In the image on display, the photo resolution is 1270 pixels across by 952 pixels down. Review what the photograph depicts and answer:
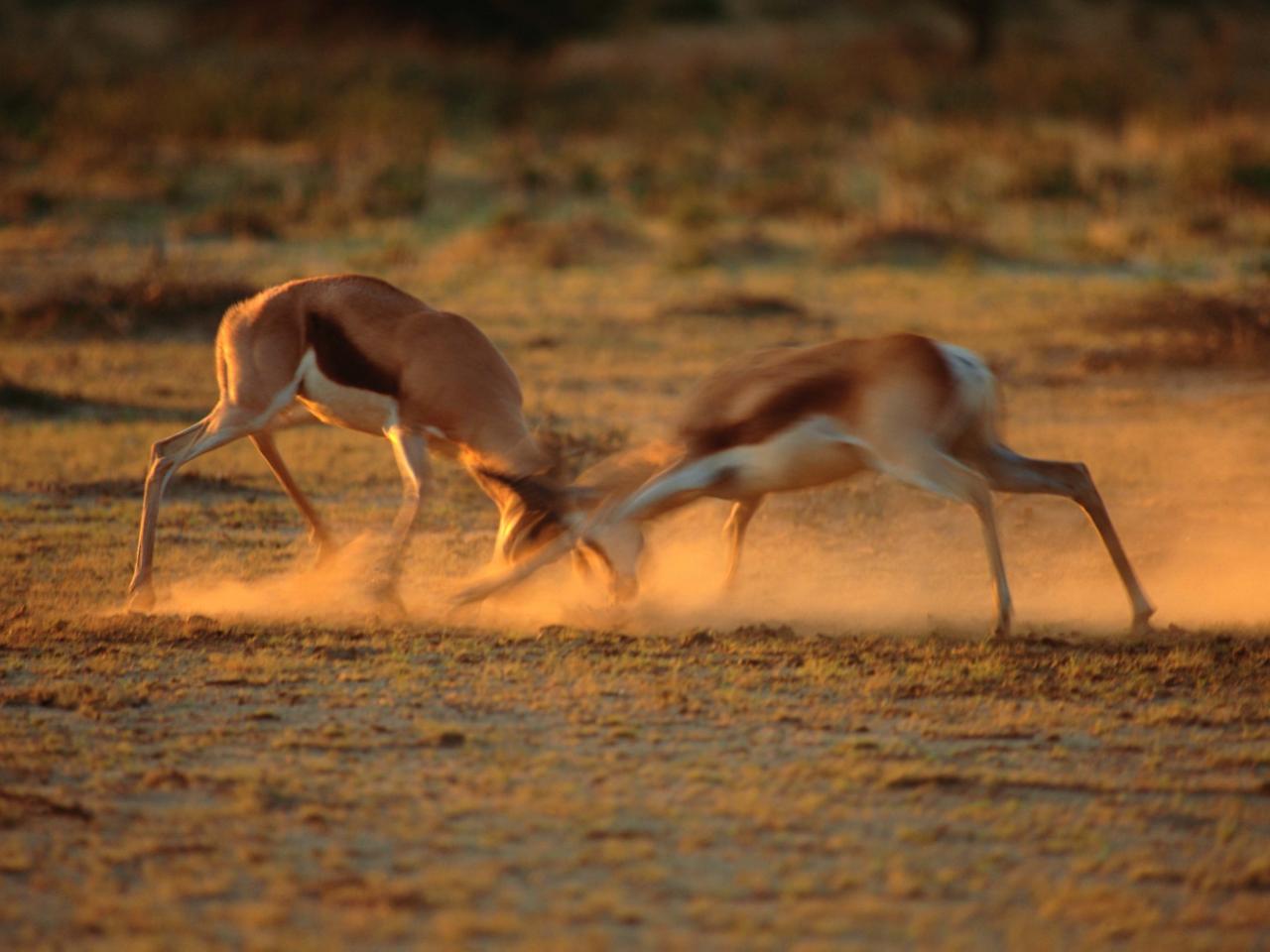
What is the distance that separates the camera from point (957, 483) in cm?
701

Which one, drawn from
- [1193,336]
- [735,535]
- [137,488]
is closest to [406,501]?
[735,535]

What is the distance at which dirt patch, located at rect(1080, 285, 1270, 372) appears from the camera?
45.3 feet

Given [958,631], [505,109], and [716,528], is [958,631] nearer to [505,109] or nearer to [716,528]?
[716,528]

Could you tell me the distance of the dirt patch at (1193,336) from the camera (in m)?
13.8

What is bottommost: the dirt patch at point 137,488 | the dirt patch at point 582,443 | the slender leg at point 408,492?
the dirt patch at point 137,488

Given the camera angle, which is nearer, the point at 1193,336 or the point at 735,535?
the point at 735,535

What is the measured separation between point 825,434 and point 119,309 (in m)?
9.95

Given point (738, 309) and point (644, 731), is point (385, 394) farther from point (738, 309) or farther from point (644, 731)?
point (738, 309)

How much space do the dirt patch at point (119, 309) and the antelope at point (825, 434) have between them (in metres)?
9.01

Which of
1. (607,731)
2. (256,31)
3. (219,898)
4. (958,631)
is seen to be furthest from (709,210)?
(256,31)

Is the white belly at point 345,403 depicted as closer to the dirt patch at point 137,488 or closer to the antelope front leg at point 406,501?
the antelope front leg at point 406,501

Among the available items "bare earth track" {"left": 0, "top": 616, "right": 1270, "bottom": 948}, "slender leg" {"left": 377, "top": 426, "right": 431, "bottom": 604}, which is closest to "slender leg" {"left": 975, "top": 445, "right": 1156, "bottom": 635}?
"bare earth track" {"left": 0, "top": 616, "right": 1270, "bottom": 948}

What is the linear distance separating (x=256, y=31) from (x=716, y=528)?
38089 mm

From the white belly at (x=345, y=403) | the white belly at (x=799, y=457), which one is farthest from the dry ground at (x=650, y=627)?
the white belly at (x=345, y=403)
